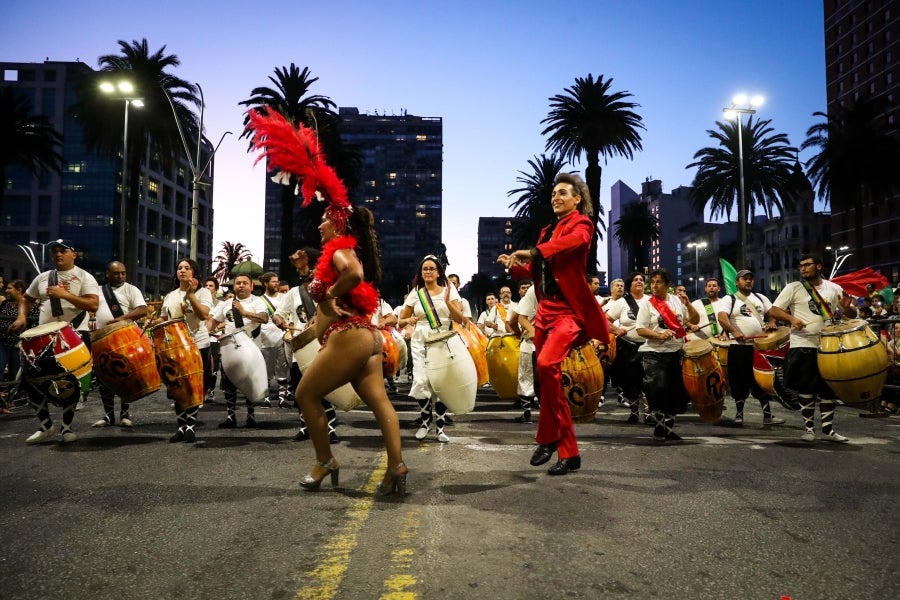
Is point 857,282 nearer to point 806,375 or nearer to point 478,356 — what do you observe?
point 806,375

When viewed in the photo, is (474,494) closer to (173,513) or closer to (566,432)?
(566,432)

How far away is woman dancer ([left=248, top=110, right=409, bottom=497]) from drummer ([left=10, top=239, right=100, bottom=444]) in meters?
3.69

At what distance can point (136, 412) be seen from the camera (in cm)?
995

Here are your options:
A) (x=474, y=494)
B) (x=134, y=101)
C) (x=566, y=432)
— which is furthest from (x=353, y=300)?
(x=134, y=101)

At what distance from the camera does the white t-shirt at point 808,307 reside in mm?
7348

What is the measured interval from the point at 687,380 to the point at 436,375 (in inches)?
115

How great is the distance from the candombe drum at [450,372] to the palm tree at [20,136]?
1498 inches

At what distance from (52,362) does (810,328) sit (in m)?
8.18

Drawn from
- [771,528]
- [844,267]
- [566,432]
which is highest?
[844,267]

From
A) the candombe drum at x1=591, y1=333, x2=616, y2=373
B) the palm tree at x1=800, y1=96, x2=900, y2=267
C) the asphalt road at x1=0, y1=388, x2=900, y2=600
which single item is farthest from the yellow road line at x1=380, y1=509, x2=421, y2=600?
the palm tree at x1=800, y1=96, x2=900, y2=267

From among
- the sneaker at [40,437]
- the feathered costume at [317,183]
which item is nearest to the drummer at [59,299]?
the sneaker at [40,437]

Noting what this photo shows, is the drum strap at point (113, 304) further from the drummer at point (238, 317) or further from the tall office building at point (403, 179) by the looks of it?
the tall office building at point (403, 179)

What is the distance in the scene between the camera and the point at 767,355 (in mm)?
9703

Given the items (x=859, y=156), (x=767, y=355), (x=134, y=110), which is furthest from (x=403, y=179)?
(x=767, y=355)
